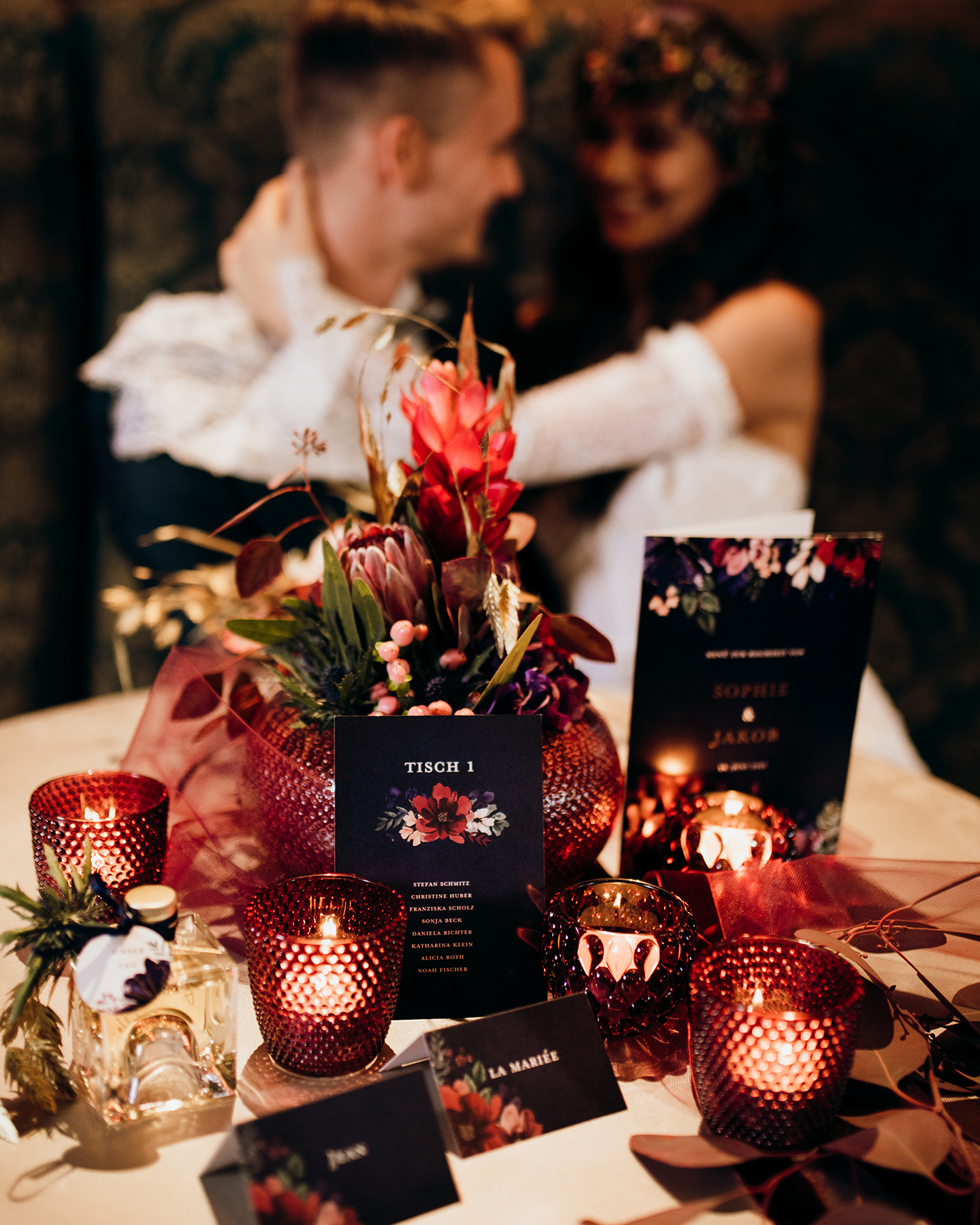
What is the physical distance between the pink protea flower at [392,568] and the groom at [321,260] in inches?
29.5

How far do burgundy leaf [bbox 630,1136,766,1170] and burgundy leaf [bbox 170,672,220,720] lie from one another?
0.37 meters

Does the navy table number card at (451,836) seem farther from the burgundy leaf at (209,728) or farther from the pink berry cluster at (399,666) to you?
the burgundy leaf at (209,728)

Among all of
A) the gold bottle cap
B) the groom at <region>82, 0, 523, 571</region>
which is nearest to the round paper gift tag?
the gold bottle cap

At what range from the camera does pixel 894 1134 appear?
38 centimetres

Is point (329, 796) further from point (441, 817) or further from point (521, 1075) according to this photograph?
point (521, 1075)

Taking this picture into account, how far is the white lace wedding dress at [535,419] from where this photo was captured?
1338 millimetres

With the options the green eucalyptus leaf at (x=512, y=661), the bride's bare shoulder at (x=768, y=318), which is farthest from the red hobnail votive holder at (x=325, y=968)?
the bride's bare shoulder at (x=768, y=318)

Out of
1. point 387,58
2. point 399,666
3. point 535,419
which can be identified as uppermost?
point 387,58

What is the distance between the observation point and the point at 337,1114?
358mm

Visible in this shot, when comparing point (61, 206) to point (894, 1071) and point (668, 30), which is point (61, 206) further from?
point (894, 1071)

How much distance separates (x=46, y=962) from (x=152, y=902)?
0.07m

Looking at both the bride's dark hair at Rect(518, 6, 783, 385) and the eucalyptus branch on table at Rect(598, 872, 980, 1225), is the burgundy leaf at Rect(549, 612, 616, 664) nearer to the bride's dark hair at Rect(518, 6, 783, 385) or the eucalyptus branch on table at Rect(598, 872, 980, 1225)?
the eucalyptus branch on table at Rect(598, 872, 980, 1225)

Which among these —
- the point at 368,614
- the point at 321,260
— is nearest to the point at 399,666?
the point at 368,614

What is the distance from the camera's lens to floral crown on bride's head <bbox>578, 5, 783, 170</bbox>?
4.34ft
